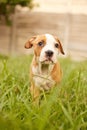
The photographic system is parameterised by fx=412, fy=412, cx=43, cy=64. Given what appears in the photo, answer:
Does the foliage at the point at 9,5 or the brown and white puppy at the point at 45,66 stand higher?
the foliage at the point at 9,5

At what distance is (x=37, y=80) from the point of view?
12.3 feet

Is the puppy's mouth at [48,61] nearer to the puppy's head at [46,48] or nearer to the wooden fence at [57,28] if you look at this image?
the puppy's head at [46,48]

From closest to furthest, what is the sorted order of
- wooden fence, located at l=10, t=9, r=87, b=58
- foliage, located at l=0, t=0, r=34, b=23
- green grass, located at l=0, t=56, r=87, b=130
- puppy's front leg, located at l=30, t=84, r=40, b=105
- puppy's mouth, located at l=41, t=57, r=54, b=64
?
green grass, located at l=0, t=56, r=87, b=130
puppy's front leg, located at l=30, t=84, r=40, b=105
puppy's mouth, located at l=41, t=57, r=54, b=64
wooden fence, located at l=10, t=9, r=87, b=58
foliage, located at l=0, t=0, r=34, b=23

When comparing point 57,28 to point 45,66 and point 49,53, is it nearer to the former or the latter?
point 45,66

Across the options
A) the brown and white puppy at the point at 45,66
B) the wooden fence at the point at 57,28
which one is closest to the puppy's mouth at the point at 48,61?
the brown and white puppy at the point at 45,66

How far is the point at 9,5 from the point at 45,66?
1100cm

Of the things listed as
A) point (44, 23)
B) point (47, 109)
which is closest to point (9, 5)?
point (44, 23)

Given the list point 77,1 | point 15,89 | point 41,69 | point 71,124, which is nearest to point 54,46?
point 41,69

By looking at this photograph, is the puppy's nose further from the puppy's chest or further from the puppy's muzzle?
the puppy's chest

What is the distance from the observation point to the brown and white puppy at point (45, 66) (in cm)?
369

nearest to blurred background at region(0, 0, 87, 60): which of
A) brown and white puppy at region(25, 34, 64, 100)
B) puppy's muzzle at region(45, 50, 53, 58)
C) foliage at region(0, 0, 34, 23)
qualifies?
foliage at region(0, 0, 34, 23)

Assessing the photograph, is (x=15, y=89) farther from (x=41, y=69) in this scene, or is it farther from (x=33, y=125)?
(x=33, y=125)

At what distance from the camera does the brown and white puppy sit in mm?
3691

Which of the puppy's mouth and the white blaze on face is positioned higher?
the white blaze on face
